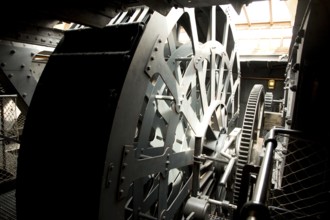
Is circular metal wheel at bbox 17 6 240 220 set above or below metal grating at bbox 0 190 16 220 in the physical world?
above

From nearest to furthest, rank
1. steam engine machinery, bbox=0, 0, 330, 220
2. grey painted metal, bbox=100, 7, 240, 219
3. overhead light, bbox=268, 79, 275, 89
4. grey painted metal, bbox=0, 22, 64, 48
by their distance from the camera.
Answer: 1. steam engine machinery, bbox=0, 0, 330, 220
2. grey painted metal, bbox=100, 7, 240, 219
3. grey painted metal, bbox=0, 22, 64, 48
4. overhead light, bbox=268, 79, 275, 89

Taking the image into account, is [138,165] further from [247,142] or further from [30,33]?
[247,142]

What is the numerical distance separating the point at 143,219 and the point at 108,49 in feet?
5.73

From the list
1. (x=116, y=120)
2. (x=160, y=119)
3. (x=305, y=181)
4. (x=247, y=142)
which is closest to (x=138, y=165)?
(x=116, y=120)

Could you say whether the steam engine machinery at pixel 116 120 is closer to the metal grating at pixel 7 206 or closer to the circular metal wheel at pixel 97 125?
the circular metal wheel at pixel 97 125

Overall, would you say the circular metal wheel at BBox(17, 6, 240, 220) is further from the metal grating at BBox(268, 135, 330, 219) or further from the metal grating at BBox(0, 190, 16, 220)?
the metal grating at BBox(0, 190, 16, 220)

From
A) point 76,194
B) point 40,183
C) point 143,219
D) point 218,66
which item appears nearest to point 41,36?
point 40,183

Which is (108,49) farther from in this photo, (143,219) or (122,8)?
(143,219)

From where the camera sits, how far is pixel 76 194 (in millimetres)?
1994

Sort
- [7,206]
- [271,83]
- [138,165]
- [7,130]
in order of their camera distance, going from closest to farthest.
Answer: [138,165] → [7,206] → [7,130] → [271,83]

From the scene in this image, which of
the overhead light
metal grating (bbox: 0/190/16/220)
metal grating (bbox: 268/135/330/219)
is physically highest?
the overhead light

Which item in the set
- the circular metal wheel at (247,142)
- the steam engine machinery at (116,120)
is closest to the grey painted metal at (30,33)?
the steam engine machinery at (116,120)

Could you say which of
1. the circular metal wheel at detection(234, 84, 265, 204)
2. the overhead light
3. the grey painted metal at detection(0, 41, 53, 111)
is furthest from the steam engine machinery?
the overhead light

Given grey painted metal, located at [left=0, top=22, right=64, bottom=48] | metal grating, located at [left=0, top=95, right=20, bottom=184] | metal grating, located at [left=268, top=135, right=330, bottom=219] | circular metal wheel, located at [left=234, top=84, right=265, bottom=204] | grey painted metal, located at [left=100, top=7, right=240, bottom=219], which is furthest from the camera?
metal grating, located at [left=0, top=95, right=20, bottom=184]
